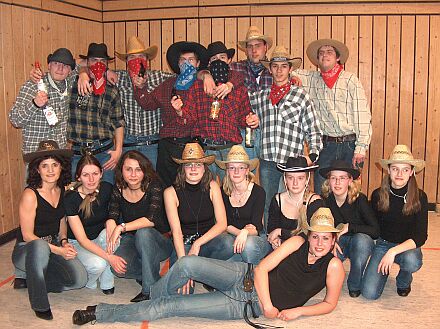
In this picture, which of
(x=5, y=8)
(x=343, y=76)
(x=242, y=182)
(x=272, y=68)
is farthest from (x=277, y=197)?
(x=5, y=8)

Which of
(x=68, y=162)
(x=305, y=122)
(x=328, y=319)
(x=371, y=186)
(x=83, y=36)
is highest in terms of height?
(x=83, y=36)

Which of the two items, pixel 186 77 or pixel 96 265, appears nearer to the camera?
pixel 96 265

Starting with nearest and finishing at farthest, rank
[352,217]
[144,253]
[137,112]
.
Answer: [144,253] → [352,217] → [137,112]

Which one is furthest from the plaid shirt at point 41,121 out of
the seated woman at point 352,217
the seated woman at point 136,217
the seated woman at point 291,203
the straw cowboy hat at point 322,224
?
the straw cowboy hat at point 322,224

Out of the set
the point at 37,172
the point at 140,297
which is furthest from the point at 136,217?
the point at 37,172

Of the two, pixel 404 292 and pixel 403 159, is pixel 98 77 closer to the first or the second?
pixel 403 159

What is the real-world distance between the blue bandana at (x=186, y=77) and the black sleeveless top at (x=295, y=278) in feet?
6.34

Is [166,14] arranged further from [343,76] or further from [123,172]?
[123,172]

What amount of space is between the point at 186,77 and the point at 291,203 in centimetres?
151

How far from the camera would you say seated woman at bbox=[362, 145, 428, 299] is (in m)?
4.20

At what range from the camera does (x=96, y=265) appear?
4.26 meters

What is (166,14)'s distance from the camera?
724 centimetres

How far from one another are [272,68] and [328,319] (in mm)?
2254

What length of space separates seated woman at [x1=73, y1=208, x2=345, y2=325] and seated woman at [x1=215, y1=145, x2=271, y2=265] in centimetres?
54
